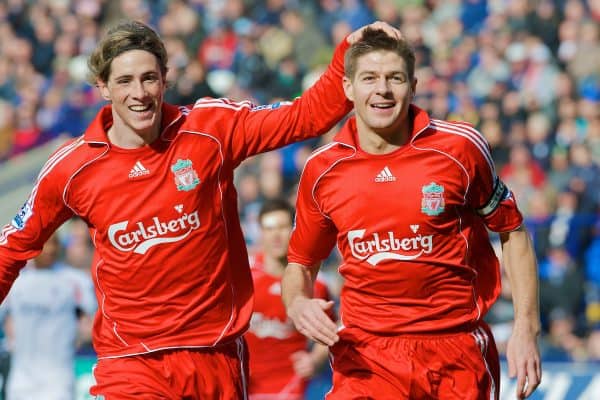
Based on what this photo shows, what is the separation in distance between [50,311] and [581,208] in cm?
519

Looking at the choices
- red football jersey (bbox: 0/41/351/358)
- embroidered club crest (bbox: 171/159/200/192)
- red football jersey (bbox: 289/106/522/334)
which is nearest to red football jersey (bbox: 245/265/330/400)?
red football jersey (bbox: 0/41/351/358)

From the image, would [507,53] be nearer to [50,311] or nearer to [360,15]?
[360,15]

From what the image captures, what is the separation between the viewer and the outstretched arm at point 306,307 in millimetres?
5652

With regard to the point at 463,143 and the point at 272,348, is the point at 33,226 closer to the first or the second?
the point at 463,143

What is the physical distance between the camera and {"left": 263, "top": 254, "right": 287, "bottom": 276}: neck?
30.3ft

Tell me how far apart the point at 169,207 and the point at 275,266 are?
3.05 meters

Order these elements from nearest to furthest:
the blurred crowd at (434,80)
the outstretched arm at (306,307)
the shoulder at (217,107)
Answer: the outstretched arm at (306,307)
the shoulder at (217,107)
the blurred crowd at (434,80)

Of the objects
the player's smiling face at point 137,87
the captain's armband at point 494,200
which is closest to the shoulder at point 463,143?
the captain's armband at point 494,200

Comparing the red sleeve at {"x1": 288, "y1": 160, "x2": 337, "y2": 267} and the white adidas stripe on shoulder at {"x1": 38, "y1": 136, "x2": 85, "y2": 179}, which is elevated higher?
the white adidas stripe on shoulder at {"x1": 38, "y1": 136, "x2": 85, "y2": 179}

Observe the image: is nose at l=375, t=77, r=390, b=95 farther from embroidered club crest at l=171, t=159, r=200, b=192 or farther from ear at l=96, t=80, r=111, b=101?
ear at l=96, t=80, r=111, b=101

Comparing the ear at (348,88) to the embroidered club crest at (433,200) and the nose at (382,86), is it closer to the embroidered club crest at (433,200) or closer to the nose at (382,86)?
the nose at (382,86)

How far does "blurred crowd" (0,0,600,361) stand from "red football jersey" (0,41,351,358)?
19.2 feet

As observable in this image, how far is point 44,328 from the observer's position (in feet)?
36.9

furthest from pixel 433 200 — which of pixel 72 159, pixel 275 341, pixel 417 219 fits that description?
pixel 275 341
